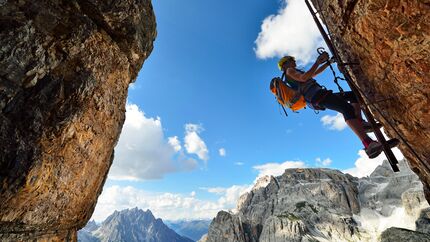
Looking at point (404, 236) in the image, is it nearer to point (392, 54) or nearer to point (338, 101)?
point (338, 101)

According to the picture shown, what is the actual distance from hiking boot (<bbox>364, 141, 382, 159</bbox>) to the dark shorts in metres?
1.40

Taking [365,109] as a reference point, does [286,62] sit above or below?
above

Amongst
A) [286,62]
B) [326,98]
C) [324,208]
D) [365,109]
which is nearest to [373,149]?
[365,109]

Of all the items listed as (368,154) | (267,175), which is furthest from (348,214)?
(368,154)

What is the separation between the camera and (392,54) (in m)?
8.12

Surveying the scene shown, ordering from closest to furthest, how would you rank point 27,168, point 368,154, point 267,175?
point 27,168
point 368,154
point 267,175

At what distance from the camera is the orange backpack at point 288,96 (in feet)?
36.1

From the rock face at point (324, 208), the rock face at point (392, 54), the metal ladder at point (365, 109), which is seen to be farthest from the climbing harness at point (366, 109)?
the rock face at point (324, 208)

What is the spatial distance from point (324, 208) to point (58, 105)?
505 ft

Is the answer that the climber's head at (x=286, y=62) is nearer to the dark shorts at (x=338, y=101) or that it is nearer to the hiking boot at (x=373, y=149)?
the dark shorts at (x=338, y=101)

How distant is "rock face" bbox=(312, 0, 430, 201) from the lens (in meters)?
7.18

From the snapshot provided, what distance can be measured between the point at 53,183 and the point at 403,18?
10.8 meters

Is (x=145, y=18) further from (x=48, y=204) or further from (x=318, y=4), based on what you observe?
(x=48, y=204)

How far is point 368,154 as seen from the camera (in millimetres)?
8711
